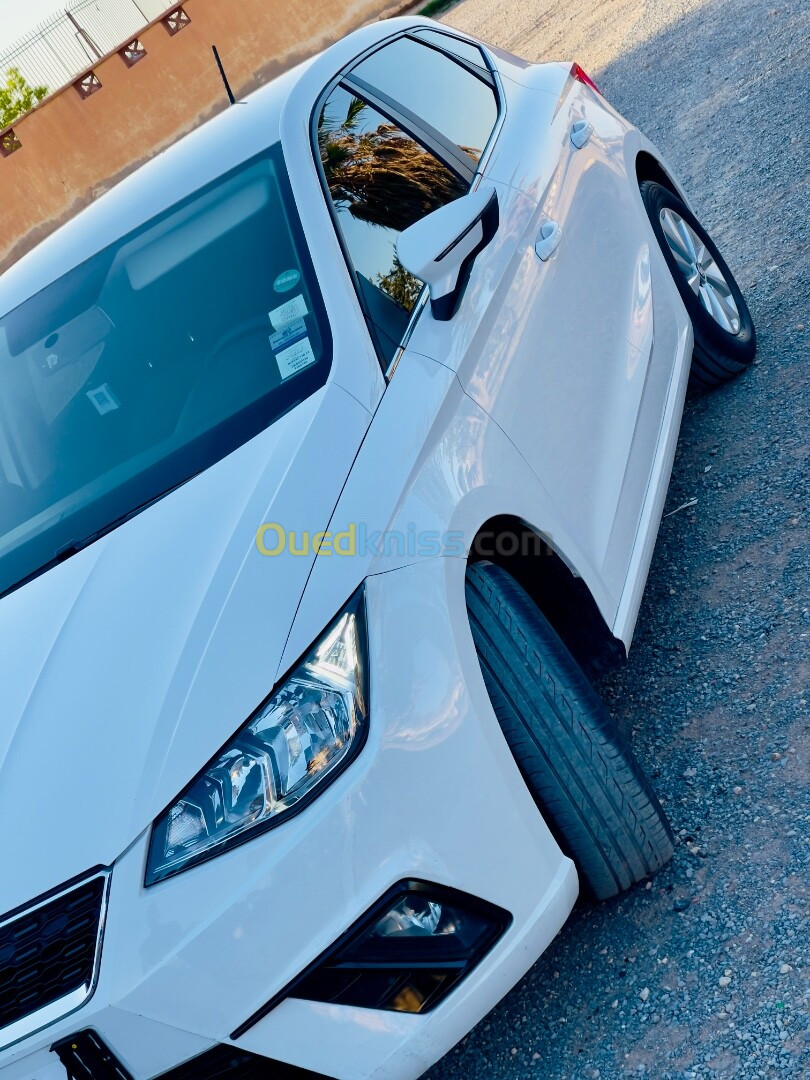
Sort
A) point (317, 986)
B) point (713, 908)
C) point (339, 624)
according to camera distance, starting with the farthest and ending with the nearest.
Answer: point (713, 908) → point (339, 624) → point (317, 986)

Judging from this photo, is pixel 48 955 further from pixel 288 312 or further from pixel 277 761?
pixel 288 312

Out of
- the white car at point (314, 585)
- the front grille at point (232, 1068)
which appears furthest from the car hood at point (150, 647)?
the front grille at point (232, 1068)

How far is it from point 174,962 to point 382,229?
181 cm

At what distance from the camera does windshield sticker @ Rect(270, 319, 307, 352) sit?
256 centimetres

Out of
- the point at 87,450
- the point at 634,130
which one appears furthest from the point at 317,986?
the point at 634,130

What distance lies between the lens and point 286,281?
2.68 meters

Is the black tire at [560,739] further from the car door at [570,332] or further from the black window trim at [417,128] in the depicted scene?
the black window trim at [417,128]

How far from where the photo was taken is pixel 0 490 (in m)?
2.84

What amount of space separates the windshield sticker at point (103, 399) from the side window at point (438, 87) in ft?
4.19

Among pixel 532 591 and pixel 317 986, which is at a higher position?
pixel 317 986

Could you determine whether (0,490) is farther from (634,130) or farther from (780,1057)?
(634,130)

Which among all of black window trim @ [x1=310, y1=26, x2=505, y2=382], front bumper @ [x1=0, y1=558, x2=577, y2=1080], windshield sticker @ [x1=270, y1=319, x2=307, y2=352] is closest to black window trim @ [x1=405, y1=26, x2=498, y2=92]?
black window trim @ [x1=310, y1=26, x2=505, y2=382]

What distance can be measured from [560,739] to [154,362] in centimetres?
129

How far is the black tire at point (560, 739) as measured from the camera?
226 centimetres
